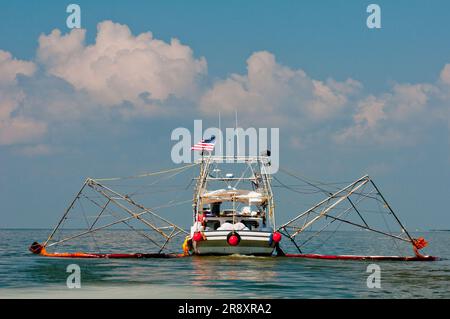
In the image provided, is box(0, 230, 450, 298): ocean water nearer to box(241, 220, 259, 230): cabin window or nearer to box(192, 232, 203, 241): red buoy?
box(192, 232, 203, 241): red buoy

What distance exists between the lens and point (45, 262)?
176 ft

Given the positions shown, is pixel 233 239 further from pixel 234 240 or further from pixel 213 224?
pixel 213 224

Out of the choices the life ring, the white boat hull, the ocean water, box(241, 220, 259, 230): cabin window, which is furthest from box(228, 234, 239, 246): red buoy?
box(241, 220, 259, 230): cabin window

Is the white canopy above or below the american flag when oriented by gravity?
below

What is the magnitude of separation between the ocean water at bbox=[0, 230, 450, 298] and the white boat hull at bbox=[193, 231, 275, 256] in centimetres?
68

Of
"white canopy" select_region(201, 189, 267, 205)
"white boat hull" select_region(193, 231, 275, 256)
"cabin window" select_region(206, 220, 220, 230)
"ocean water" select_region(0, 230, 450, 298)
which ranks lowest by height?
"ocean water" select_region(0, 230, 450, 298)

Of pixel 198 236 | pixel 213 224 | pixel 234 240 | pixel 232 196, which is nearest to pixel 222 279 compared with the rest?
pixel 234 240

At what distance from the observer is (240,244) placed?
53.1 meters

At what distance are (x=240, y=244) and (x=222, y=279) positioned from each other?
14.3m

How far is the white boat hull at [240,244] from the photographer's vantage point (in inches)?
2093

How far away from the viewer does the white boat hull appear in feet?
174
